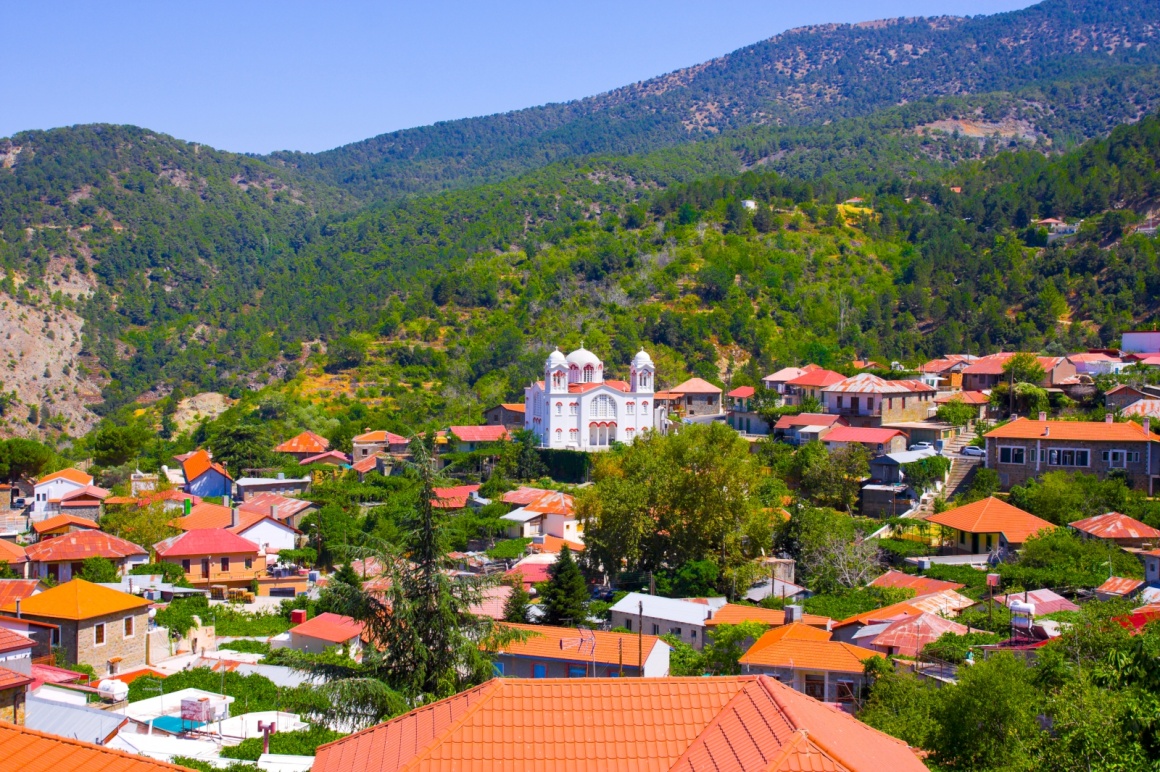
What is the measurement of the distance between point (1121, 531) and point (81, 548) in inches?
1179

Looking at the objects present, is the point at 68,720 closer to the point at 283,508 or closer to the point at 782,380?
the point at 283,508

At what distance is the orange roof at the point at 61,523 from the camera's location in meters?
39.7

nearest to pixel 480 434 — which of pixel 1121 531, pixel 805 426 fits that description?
pixel 805 426

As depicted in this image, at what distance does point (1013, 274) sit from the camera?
81750 millimetres

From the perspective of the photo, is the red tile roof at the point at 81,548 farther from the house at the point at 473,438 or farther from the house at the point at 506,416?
the house at the point at 506,416

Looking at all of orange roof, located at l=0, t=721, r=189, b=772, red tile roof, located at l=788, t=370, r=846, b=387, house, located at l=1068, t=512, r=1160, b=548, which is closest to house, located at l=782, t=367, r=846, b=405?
red tile roof, located at l=788, t=370, r=846, b=387

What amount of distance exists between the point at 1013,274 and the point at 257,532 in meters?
61.5

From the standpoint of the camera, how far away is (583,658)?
73.0 ft

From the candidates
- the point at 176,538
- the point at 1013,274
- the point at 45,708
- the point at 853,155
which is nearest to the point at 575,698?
the point at 45,708

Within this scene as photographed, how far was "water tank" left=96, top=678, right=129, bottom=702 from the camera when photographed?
1903 centimetres

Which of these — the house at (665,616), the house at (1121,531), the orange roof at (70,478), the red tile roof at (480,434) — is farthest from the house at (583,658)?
the red tile roof at (480,434)

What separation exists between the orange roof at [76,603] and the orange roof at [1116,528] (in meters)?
25.7

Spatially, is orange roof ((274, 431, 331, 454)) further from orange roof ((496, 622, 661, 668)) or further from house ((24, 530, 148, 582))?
orange roof ((496, 622, 661, 668))

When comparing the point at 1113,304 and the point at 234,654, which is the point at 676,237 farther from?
the point at 234,654
